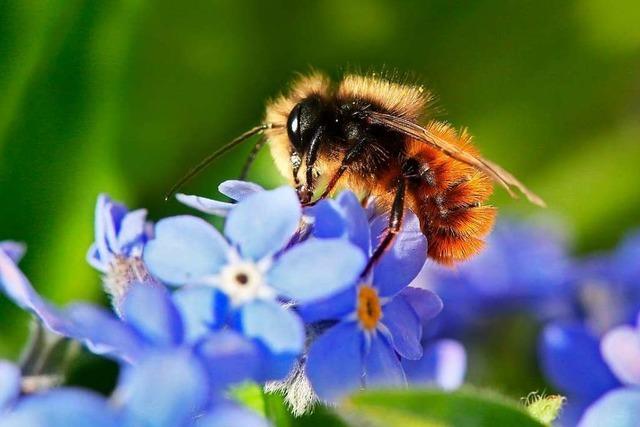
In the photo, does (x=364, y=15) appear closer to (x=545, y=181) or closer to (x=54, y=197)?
(x=545, y=181)

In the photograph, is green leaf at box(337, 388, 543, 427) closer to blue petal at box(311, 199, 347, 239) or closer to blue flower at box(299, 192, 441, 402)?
blue flower at box(299, 192, 441, 402)

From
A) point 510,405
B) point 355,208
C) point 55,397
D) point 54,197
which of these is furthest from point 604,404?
point 54,197

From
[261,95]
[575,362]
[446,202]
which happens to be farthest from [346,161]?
[261,95]

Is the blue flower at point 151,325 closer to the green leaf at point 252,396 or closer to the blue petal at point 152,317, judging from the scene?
A: the blue petal at point 152,317

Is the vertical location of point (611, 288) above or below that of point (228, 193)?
below

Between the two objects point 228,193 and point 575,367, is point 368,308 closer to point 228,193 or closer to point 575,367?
point 228,193
